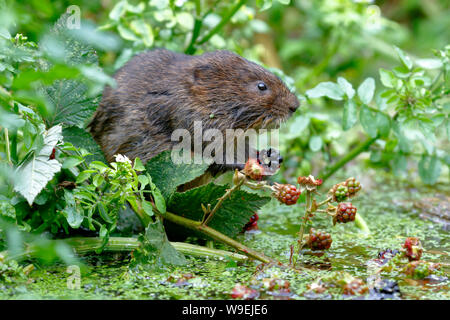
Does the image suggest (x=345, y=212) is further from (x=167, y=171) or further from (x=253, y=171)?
(x=167, y=171)

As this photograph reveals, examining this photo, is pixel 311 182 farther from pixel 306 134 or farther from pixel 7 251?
pixel 306 134

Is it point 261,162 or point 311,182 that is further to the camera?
point 261,162

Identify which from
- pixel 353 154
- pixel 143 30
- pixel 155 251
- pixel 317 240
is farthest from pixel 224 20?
pixel 155 251

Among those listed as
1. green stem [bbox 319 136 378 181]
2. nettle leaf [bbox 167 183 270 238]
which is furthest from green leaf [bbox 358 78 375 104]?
nettle leaf [bbox 167 183 270 238]

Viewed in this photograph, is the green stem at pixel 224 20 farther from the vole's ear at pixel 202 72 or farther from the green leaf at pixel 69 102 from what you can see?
the green leaf at pixel 69 102

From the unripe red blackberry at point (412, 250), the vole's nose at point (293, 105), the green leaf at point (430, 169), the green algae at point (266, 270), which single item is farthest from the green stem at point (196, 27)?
the unripe red blackberry at point (412, 250)
